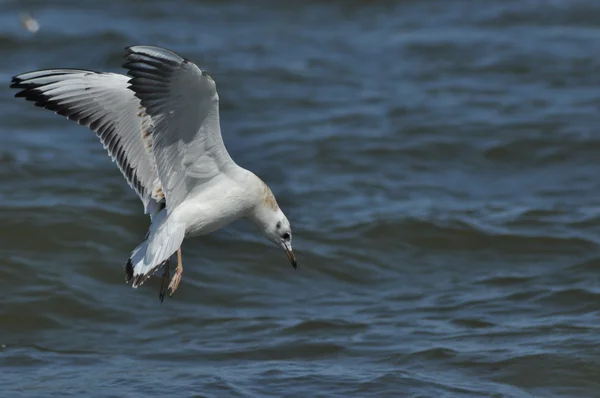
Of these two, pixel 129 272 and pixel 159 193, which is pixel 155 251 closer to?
pixel 129 272

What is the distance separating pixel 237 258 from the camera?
29.3 feet

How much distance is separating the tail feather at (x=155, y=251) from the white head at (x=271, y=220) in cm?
53

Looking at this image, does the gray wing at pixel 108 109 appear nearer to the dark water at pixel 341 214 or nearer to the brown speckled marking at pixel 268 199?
the brown speckled marking at pixel 268 199

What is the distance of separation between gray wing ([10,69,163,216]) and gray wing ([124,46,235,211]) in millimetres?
421

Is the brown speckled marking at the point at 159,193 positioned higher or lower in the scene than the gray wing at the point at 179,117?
lower

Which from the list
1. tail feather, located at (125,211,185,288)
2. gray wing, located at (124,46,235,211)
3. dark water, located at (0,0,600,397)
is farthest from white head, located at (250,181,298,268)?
dark water, located at (0,0,600,397)

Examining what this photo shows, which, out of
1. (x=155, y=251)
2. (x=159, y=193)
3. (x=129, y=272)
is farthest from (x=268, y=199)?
(x=129, y=272)

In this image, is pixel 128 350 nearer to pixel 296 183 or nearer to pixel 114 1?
pixel 296 183

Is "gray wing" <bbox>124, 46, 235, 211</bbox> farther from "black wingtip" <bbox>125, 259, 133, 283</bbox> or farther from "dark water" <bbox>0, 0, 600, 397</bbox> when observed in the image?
"dark water" <bbox>0, 0, 600, 397</bbox>

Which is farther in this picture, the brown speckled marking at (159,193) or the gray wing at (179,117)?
the brown speckled marking at (159,193)

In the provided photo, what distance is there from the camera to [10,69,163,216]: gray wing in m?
6.50

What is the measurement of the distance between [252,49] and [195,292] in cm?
530

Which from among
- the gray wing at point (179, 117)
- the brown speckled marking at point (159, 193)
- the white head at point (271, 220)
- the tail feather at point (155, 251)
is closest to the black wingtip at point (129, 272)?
the tail feather at point (155, 251)

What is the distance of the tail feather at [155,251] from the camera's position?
5.82 metres
